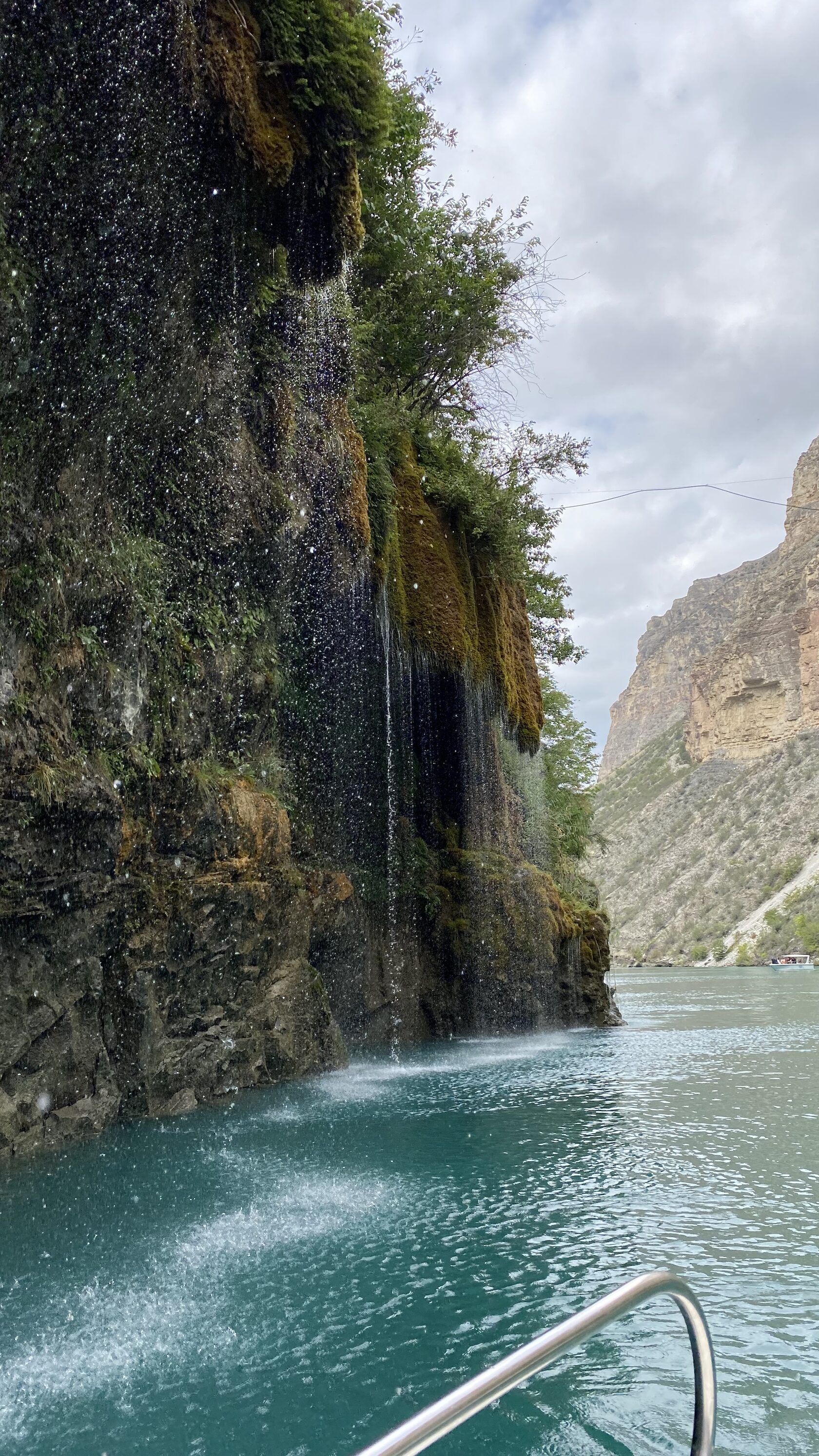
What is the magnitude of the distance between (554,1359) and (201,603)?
33.0 feet

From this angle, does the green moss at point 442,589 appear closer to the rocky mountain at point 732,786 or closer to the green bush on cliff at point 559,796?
the green bush on cliff at point 559,796

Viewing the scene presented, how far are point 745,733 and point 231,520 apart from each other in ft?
371

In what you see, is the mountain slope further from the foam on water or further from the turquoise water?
the foam on water

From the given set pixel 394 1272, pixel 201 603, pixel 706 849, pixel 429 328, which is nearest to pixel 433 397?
pixel 429 328

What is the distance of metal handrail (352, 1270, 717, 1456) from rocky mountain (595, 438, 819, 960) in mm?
75345

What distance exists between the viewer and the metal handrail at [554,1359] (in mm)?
1408

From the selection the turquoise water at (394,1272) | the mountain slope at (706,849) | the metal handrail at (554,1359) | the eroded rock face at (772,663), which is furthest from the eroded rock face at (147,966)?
the eroded rock face at (772,663)

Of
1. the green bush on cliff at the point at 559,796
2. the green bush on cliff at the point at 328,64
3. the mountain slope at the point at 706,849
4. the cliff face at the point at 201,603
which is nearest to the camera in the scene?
the cliff face at the point at 201,603

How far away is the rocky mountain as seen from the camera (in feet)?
272

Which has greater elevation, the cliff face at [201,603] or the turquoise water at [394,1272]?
the cliff face at [201,603]

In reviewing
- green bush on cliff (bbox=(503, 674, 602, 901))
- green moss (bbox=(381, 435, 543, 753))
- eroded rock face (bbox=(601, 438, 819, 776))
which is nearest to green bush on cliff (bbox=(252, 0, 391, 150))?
green moss (bbox=(381, 435, 543, 753))

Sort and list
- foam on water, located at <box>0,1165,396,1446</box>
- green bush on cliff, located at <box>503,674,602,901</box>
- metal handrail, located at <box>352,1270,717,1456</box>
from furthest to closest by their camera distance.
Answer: green bush on cliff, located at <box>503,674,602,901</box>, foam on water, located at <box>0,1165,396,1446</box>, metal handrail, located at <box>352,1270,717,1456</box>

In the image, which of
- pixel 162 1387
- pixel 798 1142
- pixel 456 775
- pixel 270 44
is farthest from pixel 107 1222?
pixel 456 775

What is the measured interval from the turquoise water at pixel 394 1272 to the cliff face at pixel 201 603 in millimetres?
1758
